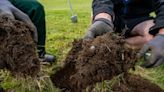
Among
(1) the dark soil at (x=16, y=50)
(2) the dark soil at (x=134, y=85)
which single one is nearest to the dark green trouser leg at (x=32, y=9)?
(2) the dark soil at (x=134, y=85)

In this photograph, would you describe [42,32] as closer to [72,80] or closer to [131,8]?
[131,8]

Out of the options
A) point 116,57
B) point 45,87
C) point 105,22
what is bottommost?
point 45,87

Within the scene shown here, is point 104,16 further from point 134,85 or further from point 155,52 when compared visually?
point 155,52

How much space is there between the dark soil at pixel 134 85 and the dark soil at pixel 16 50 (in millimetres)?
626

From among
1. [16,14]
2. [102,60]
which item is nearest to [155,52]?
[102,60]

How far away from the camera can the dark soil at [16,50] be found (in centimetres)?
301

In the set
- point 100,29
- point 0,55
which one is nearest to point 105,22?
point 100,29

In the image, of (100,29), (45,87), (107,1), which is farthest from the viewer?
(107,1)

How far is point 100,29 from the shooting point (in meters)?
3.63

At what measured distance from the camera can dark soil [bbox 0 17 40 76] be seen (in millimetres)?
3014

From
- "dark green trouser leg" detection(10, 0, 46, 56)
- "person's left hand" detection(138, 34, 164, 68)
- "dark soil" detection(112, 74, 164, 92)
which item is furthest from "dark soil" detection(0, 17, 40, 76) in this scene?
"dark green trouser leg" detection(10, 0, 46, 56)

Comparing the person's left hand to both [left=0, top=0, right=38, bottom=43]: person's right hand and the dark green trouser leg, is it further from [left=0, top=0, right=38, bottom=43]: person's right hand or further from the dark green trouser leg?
the dark green trouser leg

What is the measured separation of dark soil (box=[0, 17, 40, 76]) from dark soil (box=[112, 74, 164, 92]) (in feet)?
2.05

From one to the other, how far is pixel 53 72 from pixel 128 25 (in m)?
1.35
